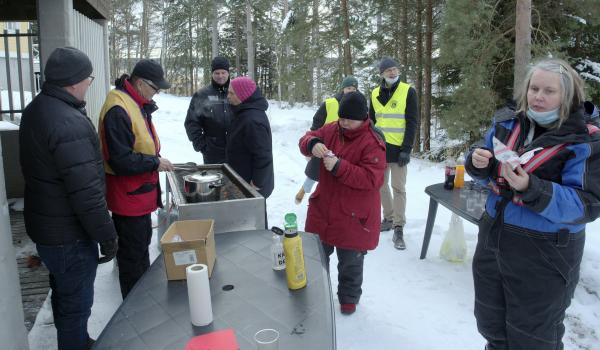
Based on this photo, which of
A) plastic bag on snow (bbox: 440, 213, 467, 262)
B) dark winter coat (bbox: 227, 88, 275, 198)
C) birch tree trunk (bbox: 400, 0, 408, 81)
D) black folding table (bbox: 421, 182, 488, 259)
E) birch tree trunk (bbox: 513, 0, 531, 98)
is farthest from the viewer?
birch tree trunk (bbox: 400, 0, 408, 81)

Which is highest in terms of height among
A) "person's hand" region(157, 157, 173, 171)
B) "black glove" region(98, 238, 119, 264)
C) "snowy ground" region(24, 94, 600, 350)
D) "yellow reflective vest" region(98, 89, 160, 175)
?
"yellow reflective vest" region(98, 89, 160, 175)

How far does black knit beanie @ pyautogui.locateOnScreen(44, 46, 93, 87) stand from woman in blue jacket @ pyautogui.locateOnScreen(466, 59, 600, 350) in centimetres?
218

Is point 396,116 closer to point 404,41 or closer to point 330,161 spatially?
point 330,161

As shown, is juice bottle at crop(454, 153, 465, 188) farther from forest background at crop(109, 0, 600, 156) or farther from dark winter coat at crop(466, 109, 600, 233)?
forest background at crop(109, 0, 600, 156)

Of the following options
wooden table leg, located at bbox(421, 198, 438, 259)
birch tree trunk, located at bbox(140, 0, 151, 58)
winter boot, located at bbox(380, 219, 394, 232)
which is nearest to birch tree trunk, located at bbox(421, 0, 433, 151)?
winter boot, located at bbox(380, 219, 394, 232)

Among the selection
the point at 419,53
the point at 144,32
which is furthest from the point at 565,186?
the point at 144,32

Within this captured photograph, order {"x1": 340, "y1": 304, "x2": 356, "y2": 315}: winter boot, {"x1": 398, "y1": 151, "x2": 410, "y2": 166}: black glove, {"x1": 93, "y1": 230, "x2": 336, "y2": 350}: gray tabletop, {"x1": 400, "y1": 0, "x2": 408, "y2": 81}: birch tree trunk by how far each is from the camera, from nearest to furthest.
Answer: {"x1": 93, "y1": 230, "x2": 336, "y2": 350}: gray tabletop
{"x1": 340, "y1": 304, "x2": 356, "y2": 315}: winter boot
{"x1": 398, "y1": 151, "x2": 410, "y2": 166}: black glove
{"x1": 400, "y1": 0, "x2": 408, "y2": 81}: birch tree trunk

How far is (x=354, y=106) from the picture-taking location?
2.98 m

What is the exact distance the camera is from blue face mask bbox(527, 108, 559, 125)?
207 cm

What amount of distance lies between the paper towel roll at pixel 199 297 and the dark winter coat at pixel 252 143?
2.17 metres

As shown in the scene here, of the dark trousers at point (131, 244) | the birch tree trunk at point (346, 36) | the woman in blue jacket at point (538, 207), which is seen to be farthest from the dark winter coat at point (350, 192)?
the birch tree trunk at point (346, 36)

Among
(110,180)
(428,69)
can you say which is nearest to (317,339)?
(110,180)

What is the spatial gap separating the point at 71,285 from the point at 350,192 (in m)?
1.86

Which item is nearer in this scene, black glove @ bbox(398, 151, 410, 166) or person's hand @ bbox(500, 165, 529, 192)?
person's hand @ bbox(500, 165, 529, 192)
